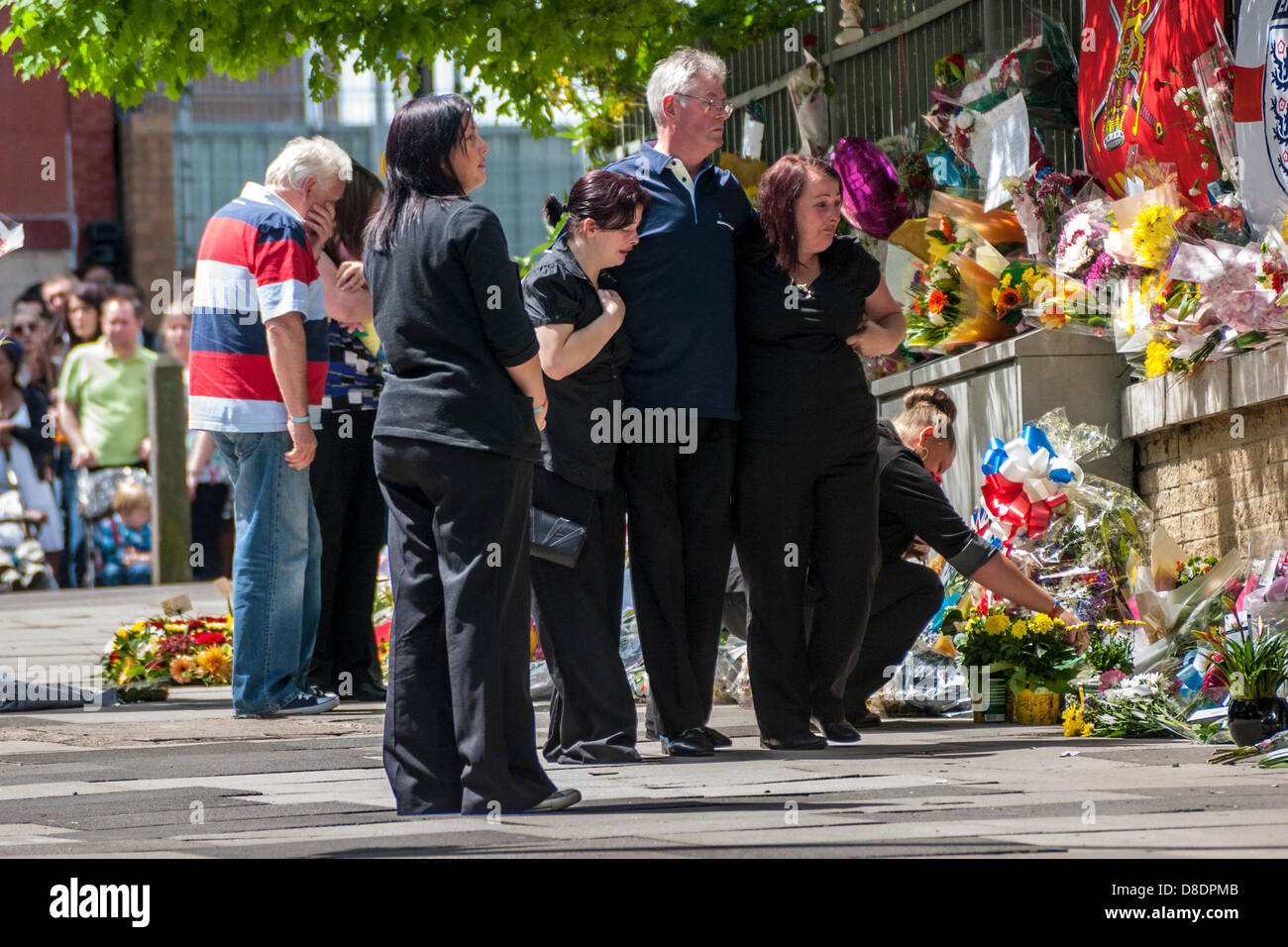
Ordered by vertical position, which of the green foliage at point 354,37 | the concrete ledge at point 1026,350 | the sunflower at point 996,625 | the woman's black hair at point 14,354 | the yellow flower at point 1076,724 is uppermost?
the green foliage at point 354,37

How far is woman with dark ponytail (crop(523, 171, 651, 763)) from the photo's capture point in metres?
5.72

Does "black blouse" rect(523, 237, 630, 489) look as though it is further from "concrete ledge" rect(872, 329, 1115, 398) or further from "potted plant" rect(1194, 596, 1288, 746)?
"concrete ledge" rect(872, 329, 1115, 398)

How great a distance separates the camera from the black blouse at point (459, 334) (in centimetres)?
458

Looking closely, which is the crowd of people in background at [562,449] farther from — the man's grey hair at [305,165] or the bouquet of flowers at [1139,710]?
the bouquet of flowers at [1139,710]

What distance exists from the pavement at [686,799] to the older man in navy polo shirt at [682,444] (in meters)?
0.28

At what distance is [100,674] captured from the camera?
938cm

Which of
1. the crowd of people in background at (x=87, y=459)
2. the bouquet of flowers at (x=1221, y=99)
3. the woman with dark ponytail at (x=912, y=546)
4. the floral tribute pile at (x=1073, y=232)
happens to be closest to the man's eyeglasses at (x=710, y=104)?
the woman with dark ponytail at (x=912, y=546)

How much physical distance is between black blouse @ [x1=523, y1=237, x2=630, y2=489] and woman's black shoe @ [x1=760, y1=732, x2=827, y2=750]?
96 centimetres

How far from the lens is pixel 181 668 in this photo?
9469mm

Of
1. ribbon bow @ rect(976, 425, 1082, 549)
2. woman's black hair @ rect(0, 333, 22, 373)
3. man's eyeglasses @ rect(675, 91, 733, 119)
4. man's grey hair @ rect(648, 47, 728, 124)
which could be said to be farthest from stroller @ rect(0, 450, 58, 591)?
man's eyeglasses @ rect(675, 91, 733, 119)

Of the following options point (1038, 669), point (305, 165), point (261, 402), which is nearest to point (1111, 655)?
point (1038, 669)
